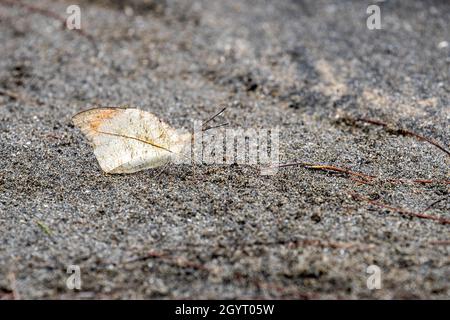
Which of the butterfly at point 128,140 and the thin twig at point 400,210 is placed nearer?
the thin twig at point 400,210

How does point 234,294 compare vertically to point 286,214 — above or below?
below

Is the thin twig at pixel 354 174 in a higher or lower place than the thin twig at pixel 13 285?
higher

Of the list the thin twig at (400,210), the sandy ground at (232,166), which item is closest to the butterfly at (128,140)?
the sandy ground at (232,166)

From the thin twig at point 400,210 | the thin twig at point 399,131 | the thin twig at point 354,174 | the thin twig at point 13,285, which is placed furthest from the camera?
the thin twig at point 399,131

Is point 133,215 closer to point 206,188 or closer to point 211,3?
point 206,188

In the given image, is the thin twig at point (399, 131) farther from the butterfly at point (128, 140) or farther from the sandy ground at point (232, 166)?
the butterfly at point (128, 140)

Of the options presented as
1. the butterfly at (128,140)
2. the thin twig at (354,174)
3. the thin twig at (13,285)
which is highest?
the butterfly at (128,140)
